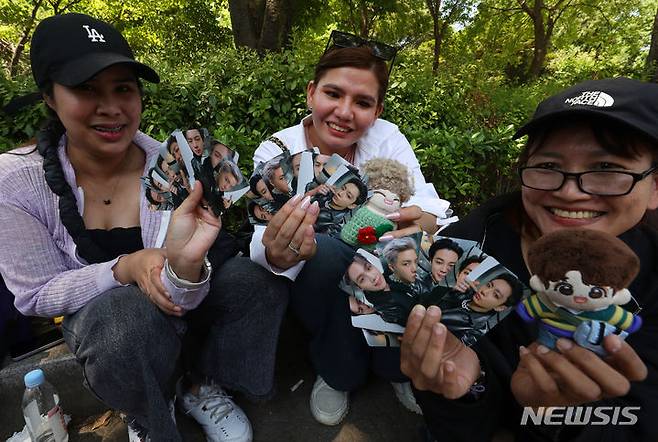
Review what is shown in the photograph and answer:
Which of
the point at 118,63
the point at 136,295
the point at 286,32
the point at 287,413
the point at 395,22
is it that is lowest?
the point at 287,413

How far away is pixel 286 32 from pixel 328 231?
6662 mm

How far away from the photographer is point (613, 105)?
1.10 meters

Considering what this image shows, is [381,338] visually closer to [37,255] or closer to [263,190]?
[263,190]

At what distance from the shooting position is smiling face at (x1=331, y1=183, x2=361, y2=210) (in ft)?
5.16

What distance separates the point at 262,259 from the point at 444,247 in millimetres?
831

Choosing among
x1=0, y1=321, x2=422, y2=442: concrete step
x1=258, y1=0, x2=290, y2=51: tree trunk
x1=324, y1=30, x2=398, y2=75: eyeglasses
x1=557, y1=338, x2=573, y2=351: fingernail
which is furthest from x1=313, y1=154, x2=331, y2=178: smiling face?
x1=258, y1=0, x2=290, y2=51: tree trunk

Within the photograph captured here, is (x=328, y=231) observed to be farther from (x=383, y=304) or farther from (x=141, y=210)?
(x=141, y=210)

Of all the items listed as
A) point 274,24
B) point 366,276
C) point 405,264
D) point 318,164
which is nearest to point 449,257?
point 405,264

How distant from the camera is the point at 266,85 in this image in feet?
11.0

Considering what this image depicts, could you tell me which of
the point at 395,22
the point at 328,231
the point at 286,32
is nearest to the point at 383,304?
the point at 328,231

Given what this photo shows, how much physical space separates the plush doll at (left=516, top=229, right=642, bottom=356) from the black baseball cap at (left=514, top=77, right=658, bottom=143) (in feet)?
1.24

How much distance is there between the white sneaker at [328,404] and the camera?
6.67 ft

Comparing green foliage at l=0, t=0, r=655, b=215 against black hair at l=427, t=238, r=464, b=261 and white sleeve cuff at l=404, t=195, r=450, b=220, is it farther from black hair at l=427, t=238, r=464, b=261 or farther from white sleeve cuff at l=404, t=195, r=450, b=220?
black hair at l=427, t=238, r=464, b=261

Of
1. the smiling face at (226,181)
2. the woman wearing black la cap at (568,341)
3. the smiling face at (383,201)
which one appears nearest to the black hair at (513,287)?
the woman wearing black la cap at (568,341)
